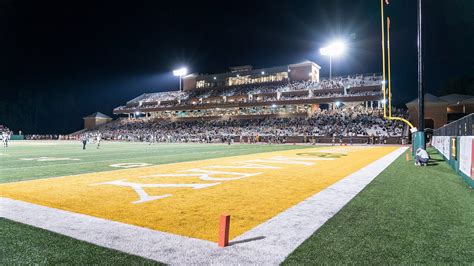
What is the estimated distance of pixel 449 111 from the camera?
182ft

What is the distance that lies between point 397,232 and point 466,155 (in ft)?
19.2

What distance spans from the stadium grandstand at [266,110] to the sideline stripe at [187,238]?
36116mm

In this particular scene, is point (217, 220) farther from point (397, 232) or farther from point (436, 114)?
point (436, 114)

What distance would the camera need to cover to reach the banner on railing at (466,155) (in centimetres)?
788

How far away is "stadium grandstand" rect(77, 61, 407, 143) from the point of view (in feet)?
156

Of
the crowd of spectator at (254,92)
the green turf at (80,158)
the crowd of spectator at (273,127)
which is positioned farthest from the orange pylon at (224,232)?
the crowd of spectator at (254,92)

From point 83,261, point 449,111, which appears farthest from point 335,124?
point 83,261

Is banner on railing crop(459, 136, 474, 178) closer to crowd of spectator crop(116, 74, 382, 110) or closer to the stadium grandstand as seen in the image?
the stadium grandstand

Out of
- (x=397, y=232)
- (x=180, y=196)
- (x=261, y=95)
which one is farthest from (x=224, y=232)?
(x=261, y=95)

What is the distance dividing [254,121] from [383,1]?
145 feet

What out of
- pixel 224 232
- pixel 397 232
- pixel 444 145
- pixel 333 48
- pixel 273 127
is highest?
pixel 333 48

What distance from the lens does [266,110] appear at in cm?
6538

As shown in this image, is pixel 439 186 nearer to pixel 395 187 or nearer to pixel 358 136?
pixel 395 187

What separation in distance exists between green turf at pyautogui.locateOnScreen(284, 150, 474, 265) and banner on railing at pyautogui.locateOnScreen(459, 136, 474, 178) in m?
1.12
